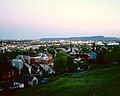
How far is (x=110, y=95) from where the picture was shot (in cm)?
2903

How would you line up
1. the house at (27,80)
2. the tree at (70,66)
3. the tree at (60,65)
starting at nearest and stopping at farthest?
the house at (27,80) → the tree at (60,65) → the tree at (70,66)

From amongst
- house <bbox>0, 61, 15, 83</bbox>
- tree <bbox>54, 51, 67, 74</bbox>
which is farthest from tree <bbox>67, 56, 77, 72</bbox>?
house <bbox>0, 61, 15, 83</bbox>

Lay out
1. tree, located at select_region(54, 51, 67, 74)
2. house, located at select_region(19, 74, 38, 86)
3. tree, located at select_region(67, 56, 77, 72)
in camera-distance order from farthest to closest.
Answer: tree, located at select_region(67, 56, 77, 72), tree, located at select_region(54, 51, 67, 74), house, located at select_region(19, 74, 38, 86)

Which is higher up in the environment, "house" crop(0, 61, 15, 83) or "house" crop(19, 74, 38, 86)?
"house" crop(0, 61, 15, 83)

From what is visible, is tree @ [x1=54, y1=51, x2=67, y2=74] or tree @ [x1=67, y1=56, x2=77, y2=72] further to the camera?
tree @ [x1=67, y1=56, x2=77, y2=72]

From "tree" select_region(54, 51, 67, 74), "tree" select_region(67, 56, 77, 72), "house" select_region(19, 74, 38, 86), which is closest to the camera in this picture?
"house" select_region(19, 74, 38, 86)

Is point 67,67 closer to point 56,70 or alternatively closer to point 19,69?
point 56,70

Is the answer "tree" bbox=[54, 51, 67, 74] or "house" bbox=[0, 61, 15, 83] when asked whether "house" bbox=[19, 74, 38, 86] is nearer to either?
"house" bbox=[0, 61, 15, 83]

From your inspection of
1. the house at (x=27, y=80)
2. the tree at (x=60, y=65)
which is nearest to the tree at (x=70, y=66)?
the tree at (x=60, y=65)

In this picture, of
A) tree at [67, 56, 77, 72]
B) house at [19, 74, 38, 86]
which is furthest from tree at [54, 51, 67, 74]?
house at [19, 74, 38, 86]

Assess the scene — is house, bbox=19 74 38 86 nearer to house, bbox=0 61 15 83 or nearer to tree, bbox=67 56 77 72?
house, bbox=0 61 15 83

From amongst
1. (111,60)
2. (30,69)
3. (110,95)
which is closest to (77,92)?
(110,95)

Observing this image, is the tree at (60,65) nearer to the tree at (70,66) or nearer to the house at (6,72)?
the tree at (70,66)

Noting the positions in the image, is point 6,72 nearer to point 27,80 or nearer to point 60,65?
point 27,80
